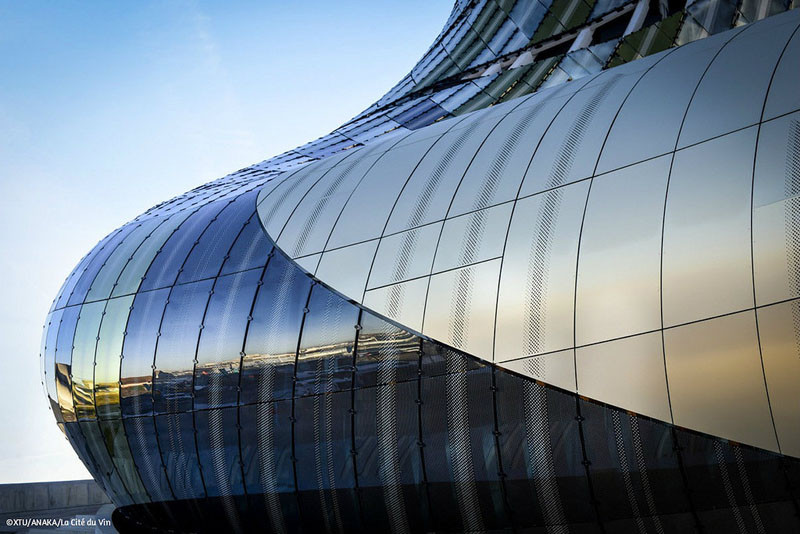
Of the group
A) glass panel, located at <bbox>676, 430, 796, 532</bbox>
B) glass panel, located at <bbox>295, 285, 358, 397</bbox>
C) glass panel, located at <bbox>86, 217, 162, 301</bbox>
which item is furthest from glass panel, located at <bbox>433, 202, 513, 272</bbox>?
glass panel, located at <bbox>86, 217, 162, 301</bbox>

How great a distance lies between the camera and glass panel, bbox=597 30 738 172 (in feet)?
34.7

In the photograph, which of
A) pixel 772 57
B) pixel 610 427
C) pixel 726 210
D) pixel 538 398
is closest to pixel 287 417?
pixel 538 398

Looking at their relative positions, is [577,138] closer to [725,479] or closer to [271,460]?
[725,479]

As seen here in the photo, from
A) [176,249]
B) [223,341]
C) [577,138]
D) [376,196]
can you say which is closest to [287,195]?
[376,196]

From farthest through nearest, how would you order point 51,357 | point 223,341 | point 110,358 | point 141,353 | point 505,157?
point 51,357 < point 110,358 < point 141,353 < point 223,341 < point 505,157

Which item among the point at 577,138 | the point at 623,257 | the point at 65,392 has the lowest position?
the point at 65,392

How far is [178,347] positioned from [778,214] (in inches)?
442

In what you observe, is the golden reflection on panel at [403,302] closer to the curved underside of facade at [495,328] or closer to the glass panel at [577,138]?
the curved underside of facade at [495,328]

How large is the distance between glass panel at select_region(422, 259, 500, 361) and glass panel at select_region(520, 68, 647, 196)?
1.45 m

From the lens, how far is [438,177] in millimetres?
13336

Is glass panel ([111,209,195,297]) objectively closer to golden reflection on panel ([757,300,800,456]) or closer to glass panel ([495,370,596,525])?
glass panel ([495,370,596,525])

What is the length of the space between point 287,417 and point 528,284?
5239mm

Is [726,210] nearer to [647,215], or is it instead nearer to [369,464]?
[647,215]

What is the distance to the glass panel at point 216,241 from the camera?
16.1 meters
